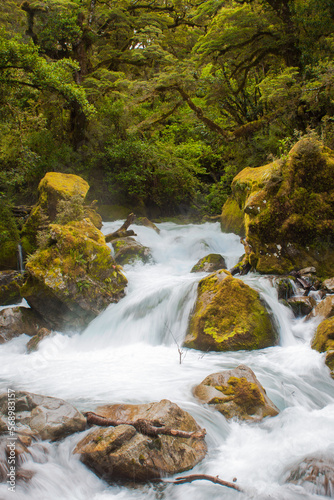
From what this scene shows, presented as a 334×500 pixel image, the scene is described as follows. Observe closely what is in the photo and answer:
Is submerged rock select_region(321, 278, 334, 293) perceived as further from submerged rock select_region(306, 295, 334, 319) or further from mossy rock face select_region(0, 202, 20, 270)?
mossy rock face select_region(0, 202, 20, 270)

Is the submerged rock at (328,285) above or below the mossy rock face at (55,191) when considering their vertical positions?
below

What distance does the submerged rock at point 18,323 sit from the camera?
24.6 feet

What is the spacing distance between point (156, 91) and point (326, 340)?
38.7 feet

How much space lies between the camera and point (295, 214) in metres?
8.73

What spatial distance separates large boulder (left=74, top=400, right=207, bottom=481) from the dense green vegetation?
8.34 meters

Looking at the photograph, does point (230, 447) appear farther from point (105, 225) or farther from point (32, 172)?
point (32, 172)

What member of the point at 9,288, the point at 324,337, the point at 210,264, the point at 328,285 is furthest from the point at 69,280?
the point at 328,285

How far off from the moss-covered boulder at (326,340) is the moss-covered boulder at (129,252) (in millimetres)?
6804

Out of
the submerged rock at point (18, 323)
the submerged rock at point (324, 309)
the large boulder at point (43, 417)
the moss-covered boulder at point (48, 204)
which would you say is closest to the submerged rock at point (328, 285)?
the submerged rock at point (324, 309)

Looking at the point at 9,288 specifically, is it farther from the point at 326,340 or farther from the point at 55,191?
the point at 326,340

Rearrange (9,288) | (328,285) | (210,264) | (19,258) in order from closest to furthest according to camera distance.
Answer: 1. (328,285)
2. (9,288)
3. (210,264)
4. (19,258)

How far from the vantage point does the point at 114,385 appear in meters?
5.20

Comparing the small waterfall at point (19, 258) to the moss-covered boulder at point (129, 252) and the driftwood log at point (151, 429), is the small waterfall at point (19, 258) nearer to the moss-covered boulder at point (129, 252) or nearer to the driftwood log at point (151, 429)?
the moss-covered boulder at point (129, 252)

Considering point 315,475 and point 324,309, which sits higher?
point 324,309
